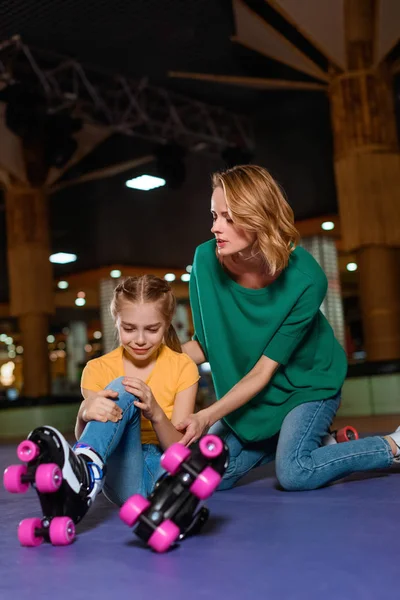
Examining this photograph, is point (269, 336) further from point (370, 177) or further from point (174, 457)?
point (370, 177)

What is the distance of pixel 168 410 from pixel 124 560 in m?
0.48

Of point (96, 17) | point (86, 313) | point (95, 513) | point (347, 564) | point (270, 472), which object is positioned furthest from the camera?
point (86, 313)

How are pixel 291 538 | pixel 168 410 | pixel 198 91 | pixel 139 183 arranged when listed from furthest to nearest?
pixel 139 183
pixel 198 91
pixel 168 410
pixel 291 538

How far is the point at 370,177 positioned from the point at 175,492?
22.9 feet

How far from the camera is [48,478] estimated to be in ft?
4.73

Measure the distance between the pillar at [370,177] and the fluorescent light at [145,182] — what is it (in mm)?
4564

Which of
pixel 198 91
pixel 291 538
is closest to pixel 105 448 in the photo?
pixel 291 538

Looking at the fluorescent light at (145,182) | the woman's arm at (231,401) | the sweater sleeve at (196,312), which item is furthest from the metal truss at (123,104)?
the woman's arm at (231,401)

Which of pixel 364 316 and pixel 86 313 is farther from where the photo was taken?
pixel 86 313

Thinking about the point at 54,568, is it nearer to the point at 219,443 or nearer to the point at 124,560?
the point at 124,560

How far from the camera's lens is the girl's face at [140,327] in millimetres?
1787

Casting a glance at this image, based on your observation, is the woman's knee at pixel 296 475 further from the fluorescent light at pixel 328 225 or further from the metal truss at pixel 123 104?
the fluorescent light at pixel 328 225

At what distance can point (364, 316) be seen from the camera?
841 centimetres

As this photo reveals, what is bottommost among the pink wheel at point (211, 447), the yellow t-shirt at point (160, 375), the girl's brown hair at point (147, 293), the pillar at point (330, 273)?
the pink wheel at point (211, 447)
